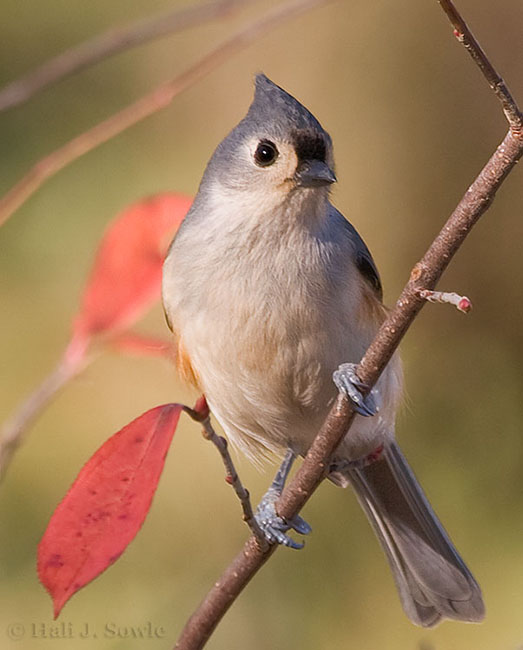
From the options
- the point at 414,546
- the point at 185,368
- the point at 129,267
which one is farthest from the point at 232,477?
the point at 414,546

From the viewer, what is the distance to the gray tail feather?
7.73 ft

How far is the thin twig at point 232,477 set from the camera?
1566mm

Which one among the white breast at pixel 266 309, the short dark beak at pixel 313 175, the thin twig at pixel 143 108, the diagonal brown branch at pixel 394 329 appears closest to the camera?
the diagonal brown branch at pixel 394 329

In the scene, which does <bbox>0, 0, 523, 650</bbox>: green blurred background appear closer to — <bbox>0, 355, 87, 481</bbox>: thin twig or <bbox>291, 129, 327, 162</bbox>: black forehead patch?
<bbox>291, 129, 327, 162</bbox>: black forehead patch

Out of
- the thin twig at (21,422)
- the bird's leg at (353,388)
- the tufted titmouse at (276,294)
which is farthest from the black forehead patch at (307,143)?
the thin twig at (21,422)

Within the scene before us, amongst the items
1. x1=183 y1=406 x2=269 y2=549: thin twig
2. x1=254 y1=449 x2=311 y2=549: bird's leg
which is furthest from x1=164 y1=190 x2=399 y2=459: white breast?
x1=183 y1=406 x2=269 y2=549: thin twig

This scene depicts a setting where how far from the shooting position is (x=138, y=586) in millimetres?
2746

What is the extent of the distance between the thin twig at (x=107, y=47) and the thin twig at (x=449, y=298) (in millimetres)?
474

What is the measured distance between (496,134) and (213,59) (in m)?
1.89

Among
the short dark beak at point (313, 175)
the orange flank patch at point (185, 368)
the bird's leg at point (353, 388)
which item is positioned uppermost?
the short dark beak at point (313, 175)

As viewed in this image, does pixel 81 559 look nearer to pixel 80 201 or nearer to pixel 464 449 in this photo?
pixel 464 449

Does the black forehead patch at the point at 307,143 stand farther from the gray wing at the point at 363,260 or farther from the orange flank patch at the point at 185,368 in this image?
the orange flank patch at the point at 185,368

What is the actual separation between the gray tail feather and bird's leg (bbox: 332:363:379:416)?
2.14 feet

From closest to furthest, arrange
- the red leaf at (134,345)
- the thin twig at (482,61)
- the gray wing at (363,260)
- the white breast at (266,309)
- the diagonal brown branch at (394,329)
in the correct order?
the thin twig at (482,61) < the diagonal brown branch at (394,329) < the red leaf at (134,345) < the white breast at (266,309) < the gray wing at (363,260)
